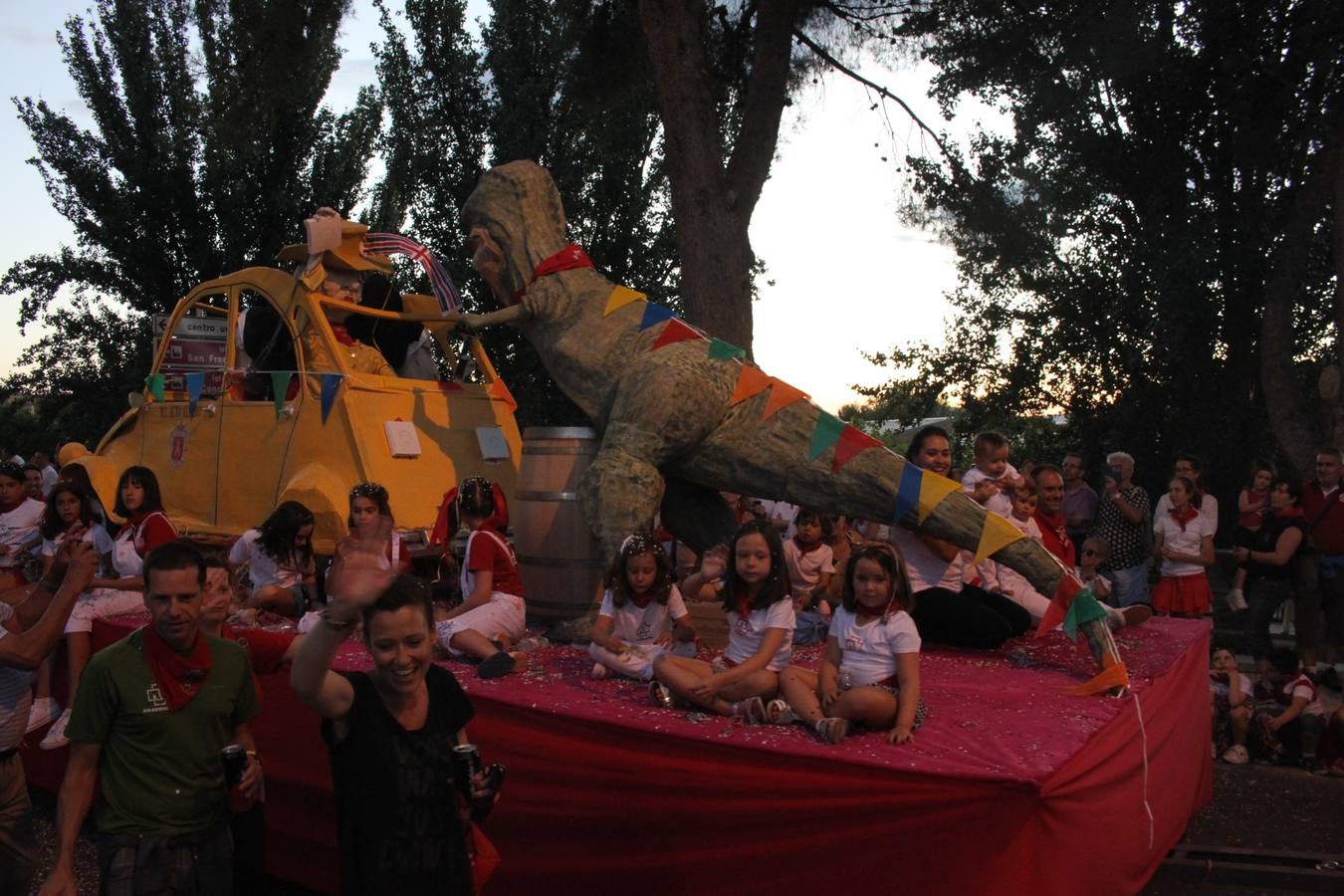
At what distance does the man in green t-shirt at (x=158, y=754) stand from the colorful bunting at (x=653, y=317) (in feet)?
9.15

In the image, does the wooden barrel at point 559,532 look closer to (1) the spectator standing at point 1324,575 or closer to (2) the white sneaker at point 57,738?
(2) the white sneaker at point 57,738

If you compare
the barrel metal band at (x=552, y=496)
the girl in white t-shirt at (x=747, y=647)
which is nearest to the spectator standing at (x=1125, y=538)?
the barrel metal band at (x=552, y=496)

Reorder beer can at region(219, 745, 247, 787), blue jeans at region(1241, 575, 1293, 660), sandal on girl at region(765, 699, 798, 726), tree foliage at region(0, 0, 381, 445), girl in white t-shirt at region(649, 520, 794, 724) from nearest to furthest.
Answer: beer can at region(219, 745, 247, 787) < sandal on girl at region(765, 699, 798, 726) < girl in white t-shirt at region(649, 520, 794, 724) < blue jeans at region(1241, 575, 1293, 660) < tree foliage at region(0, 0, 381, 445)

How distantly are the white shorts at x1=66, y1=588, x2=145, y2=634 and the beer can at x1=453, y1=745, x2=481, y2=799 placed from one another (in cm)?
326

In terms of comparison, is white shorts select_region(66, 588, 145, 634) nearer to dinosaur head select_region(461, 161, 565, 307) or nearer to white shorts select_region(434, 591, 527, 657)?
white shorts select_region(434, 591, 527, 657)

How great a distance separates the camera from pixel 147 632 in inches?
120

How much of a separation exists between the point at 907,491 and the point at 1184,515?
Result: 3411 millimetres

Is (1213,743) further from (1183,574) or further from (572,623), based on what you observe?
(572,623)

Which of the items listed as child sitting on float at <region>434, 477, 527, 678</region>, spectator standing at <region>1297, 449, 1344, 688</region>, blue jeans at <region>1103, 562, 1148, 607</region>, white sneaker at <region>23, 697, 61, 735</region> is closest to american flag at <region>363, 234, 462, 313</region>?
child sitting on float at <region>434, 477, 527, 678</region>

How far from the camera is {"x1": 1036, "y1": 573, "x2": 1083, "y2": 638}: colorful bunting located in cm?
466

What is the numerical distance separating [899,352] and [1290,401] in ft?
19.5

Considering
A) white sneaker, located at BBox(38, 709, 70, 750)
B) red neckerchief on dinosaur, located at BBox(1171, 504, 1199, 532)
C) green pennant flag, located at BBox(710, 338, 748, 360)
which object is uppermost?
green pennant flag, located at BBox(710, 338, 748, 360)

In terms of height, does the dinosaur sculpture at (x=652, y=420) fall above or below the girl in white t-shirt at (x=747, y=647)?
above

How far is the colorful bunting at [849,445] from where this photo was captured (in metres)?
5.07
